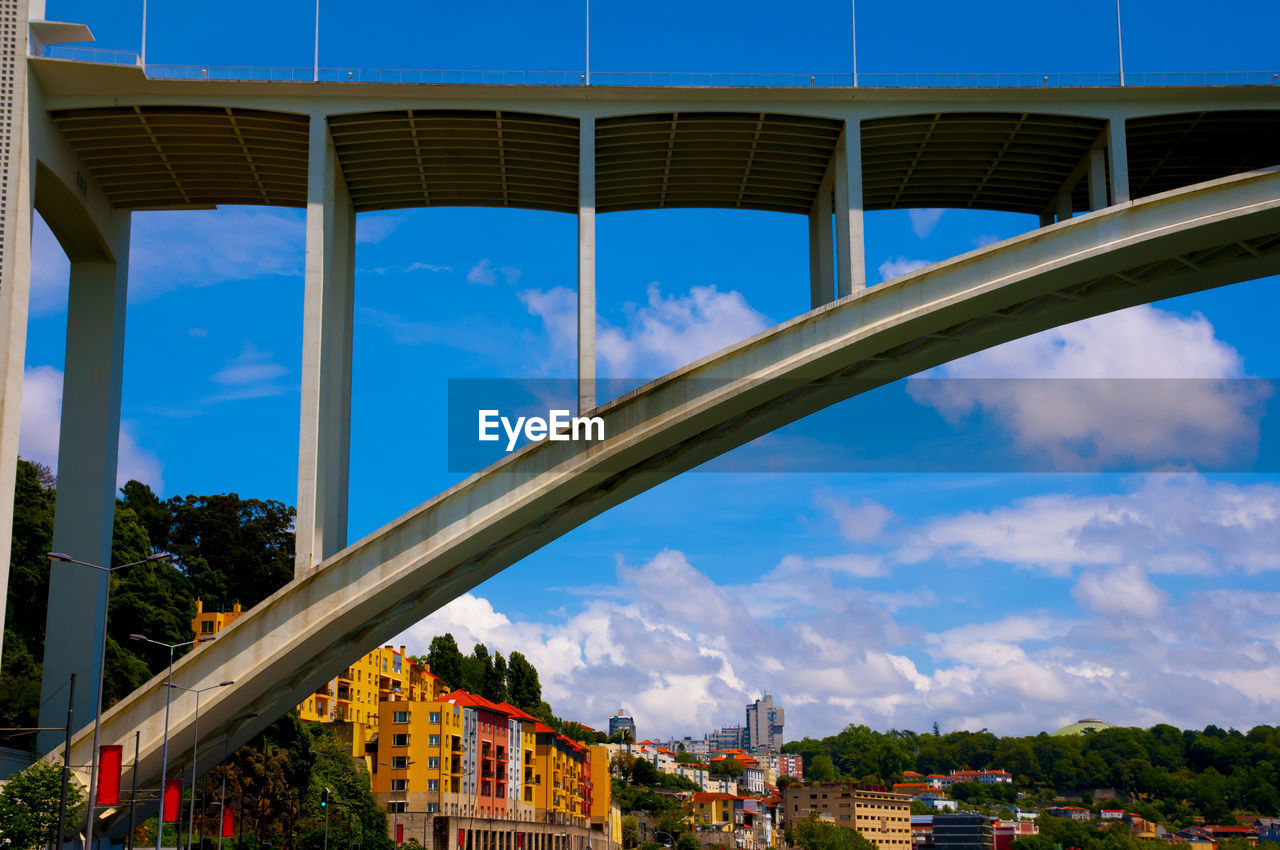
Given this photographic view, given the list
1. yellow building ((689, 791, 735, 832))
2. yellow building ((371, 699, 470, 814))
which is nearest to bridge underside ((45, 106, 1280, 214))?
yellow building ((371, 699, 470, 814))

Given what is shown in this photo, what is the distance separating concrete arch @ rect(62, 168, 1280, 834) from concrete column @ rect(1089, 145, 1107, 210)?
1786mm

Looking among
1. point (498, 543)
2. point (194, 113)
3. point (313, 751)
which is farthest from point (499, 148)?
point (313, 751)

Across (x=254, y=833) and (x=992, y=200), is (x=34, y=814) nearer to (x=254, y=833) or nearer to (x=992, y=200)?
(x=992, y=200)

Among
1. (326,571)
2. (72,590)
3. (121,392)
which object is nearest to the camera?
(326,571)

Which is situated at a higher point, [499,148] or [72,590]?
[499,148]

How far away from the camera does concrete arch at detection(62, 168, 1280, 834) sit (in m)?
27.3

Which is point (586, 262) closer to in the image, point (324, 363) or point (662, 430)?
point (662, 430)

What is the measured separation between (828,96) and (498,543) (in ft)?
39.7

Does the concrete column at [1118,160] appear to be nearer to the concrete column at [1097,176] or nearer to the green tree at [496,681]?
the concrete column at [1097,176]

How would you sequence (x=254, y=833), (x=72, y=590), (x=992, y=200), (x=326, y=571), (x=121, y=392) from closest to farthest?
(x=326, y=571) < (x=72, y=590) < (x=121, y=392) < (x=992, y=200) < (x=254, y=833)

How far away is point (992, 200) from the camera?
35.2 meters

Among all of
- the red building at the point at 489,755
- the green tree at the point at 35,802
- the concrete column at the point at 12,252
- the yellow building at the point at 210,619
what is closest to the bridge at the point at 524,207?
the concrete column at the point at 12,252

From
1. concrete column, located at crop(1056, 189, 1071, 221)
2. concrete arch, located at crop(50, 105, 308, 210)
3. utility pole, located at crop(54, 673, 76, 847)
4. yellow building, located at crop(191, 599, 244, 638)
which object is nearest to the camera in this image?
utility pole, located at crop(54, 673, 76, 847)

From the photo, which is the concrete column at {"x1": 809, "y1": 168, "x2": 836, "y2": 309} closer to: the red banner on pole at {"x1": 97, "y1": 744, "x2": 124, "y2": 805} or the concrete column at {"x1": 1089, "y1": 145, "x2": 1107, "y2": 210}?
the concrete column at {"x1": 1089, "y1": 145, "x2": 1107, "y2": 210}
